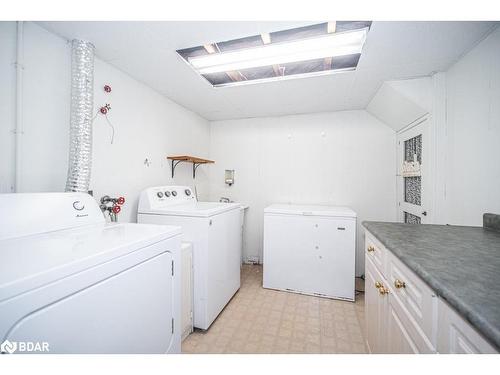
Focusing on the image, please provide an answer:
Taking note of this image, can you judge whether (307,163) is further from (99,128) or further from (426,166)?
(99,128)

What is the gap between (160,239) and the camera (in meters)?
1.09

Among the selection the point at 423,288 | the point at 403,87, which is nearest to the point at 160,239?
the point at 423,288

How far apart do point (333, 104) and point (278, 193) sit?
1.36 meters

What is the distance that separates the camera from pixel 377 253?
120 cm

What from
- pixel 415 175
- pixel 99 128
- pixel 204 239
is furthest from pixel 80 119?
pixel 415 175

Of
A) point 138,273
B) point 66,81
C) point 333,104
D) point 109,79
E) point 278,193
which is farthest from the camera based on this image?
point 278,193

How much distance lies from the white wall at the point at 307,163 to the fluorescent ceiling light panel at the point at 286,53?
1.33m

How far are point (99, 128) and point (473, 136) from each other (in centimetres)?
275

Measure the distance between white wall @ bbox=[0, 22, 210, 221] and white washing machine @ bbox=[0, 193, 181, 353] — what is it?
33cm

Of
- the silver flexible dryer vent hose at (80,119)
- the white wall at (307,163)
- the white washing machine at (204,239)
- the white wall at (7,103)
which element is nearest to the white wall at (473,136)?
the white wall at (307,163)

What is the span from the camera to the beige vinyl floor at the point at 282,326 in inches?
60.6

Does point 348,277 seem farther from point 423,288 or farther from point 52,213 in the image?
point 52,213

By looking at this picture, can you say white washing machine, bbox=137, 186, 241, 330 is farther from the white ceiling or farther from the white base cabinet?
the white base cabinet

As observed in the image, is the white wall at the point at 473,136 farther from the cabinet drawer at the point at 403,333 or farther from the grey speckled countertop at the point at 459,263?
the cabinet drawer at the point at 403,333
